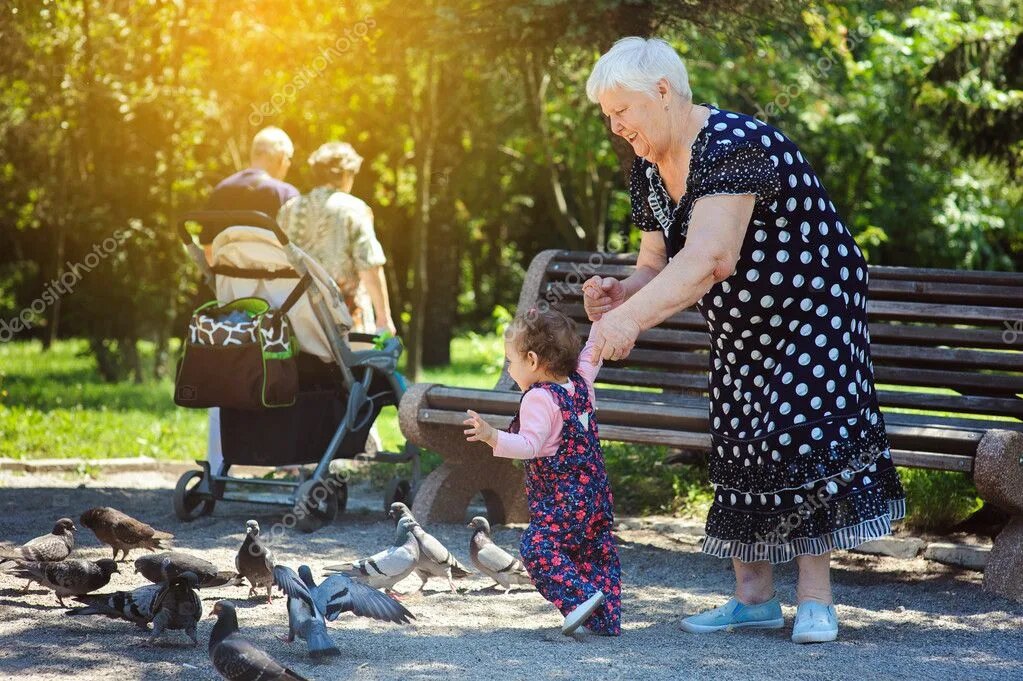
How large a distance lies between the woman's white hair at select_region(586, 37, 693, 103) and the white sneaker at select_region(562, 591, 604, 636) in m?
1.62

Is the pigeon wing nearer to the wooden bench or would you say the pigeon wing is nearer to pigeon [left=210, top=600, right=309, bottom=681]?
pigeon [left=210, top=600, right=309, bottom=681]

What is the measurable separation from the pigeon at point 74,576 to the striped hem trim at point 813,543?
2104 mm

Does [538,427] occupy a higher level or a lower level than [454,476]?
higher

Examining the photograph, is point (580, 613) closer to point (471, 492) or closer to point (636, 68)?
point (636, 68)

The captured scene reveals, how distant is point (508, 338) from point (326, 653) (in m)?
1.18

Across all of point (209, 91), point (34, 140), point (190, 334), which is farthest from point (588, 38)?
point (34, 140)

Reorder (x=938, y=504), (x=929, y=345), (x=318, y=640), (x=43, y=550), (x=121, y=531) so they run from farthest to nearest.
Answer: (x=938, y=504) → (x=929, y=345) → (x=121, y=531) → (x=43, y=550) → (x=318, y=640)

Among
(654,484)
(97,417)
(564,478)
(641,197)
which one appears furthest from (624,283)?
(97,417)

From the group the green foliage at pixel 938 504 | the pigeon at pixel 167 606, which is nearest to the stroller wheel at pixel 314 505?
the pigeon at pixel 167 606

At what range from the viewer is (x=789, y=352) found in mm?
3963

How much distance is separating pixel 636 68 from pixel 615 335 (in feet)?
2.81

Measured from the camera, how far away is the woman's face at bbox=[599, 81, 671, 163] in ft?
12.3

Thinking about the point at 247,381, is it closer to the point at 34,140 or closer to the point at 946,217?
the point at 34,140

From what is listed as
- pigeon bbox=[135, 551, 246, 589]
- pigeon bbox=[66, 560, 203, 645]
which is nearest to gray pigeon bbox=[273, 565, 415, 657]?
pigeon bbox=[66, 560, 203, 645]
